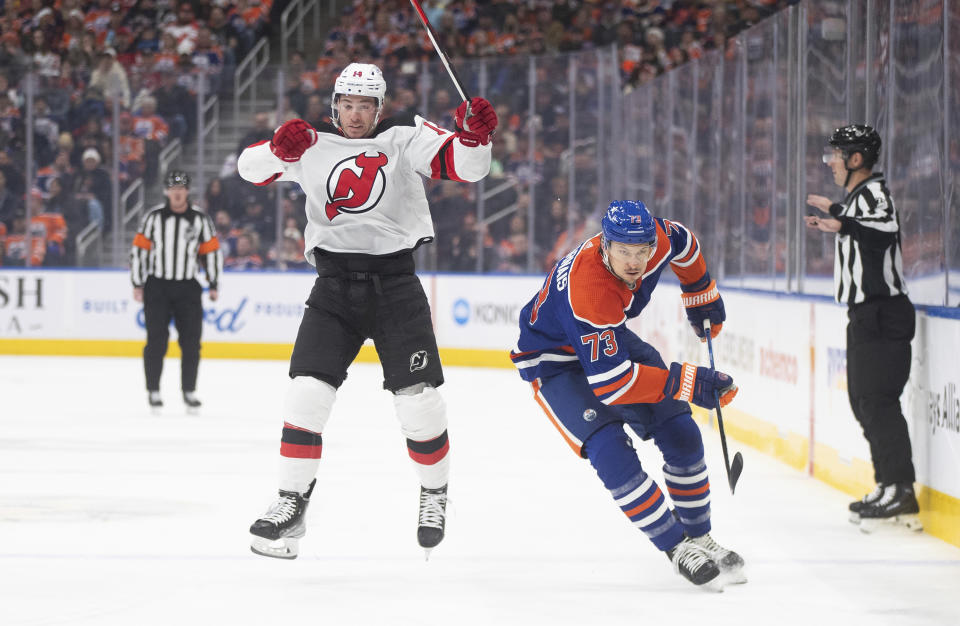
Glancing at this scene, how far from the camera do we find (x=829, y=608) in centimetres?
328

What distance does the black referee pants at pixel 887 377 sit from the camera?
434cm

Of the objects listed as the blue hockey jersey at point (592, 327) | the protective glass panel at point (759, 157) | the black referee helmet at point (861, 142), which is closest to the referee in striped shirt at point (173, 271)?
the protective glass panel at point (759, 157)

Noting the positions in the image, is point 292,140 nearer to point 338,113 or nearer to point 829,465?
point 338,113

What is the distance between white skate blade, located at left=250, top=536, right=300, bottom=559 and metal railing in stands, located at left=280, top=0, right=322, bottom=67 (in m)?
12.1

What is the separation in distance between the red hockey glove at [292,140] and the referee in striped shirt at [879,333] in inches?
67.7

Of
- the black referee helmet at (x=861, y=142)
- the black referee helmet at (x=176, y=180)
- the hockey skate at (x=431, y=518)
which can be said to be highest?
the black referee helmet at (x=176, y=180)

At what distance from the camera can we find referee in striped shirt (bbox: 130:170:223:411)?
25.1 feet

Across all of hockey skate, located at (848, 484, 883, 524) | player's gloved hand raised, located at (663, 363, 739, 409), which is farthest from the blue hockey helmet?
hockey skate, located at (848, 484, 883, 524)

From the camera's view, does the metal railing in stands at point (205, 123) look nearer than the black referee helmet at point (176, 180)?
No

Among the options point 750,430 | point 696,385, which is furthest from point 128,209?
point 696,385

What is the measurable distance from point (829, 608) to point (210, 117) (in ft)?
31.5

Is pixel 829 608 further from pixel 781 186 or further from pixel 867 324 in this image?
pixel 781 186

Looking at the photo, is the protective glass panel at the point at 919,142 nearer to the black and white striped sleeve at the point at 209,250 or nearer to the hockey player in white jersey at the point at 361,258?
the hockey player in white jersey at the point at 361,258

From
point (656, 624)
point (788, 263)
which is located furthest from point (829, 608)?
point (788, 263)
